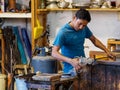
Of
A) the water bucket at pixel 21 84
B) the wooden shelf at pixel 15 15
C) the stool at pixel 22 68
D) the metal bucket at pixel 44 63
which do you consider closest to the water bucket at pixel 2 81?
the stool at pixel 22 68

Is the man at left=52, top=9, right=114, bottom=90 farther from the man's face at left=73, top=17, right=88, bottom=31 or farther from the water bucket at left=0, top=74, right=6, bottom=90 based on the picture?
the water bucket at left=0, top=74, right=6, bottom=90

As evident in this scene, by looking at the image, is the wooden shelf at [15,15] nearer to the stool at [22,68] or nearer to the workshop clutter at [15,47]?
the workshop clutter at [15,47]

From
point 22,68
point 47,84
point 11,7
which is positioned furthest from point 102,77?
point 11,7

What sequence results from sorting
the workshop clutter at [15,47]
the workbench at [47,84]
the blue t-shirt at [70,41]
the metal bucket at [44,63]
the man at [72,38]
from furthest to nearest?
the workshop clutter at [15,47]
the metal bucket at [44,63]
the blue t-shirt at [70,41]
the man at [72,38]
the workbench at [47,84]

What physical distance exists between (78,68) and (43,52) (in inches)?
52.2

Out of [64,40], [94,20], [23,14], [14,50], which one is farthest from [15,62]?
[64,40]

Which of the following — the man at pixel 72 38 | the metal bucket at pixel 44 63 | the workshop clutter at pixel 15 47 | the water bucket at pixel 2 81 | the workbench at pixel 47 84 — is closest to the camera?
the workbench at pixel 47 84

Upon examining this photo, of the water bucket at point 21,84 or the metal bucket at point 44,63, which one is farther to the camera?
the metal bucket at point 44,63

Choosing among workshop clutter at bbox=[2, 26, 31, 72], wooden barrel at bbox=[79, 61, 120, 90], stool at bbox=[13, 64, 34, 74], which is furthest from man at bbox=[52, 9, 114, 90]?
workshop clutter at bbox=[2, 26, 31, 72]

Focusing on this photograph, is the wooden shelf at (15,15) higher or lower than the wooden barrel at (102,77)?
higher

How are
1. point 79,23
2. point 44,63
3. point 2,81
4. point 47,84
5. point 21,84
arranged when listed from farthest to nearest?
point 2,81 < point 44,63 < point 79,23 < point 21,84 < point 47,84

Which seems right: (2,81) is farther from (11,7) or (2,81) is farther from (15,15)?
(11,7)

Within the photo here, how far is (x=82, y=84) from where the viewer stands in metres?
2.55

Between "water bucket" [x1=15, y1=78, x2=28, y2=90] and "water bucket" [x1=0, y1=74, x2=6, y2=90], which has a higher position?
"water bucket" [x1=15, y1=78, x2=28, y2=90]
